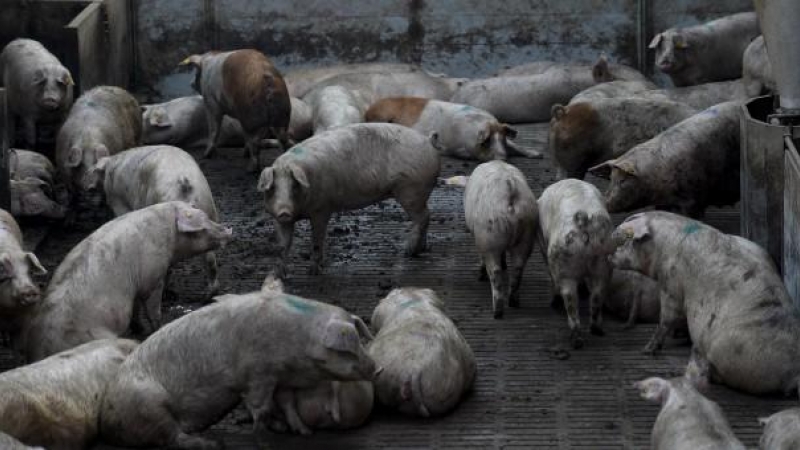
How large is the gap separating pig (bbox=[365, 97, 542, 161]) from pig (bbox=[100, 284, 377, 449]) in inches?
225

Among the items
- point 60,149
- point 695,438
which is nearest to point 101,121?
point 60,149

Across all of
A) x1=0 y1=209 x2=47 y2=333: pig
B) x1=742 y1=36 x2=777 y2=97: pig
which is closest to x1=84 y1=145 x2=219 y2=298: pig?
x1=0 y1=209 x2=47 y2=333: pig

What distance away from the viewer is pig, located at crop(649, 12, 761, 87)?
631 inches

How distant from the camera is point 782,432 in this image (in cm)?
792

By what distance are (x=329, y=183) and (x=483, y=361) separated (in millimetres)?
2197

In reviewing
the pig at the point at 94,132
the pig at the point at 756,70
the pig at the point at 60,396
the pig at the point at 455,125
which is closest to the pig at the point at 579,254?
the pig at the point at 60,396

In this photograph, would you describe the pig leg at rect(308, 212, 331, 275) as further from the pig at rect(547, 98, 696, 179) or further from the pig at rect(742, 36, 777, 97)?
the pig at rect(742, 36, 777, 97)

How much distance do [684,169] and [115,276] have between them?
4.37m

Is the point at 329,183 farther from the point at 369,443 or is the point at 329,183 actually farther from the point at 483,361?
the point at 369,443

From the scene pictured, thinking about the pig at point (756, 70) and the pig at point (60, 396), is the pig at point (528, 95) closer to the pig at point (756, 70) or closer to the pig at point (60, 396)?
the pig at point (756, 70)

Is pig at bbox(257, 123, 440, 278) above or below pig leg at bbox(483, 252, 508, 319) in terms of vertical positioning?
above

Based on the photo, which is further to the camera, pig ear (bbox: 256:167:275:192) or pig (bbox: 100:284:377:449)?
pig ear (bbox: 256:167:275:192)

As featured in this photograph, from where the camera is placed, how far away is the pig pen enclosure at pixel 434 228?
364 inches

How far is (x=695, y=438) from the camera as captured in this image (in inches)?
306
